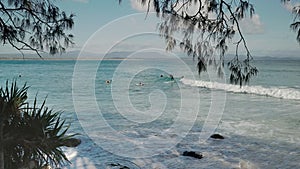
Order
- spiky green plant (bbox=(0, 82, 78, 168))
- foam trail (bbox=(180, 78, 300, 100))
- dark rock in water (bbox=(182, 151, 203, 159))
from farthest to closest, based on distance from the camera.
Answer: foam trail (bbox=(180, 78, 300, 100))
dark rock in water (bbox=(182, 151, 203, 159))
spiky green plant (bbox=(0, 82, 78, 168))

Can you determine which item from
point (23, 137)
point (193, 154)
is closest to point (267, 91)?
point (193, 154)

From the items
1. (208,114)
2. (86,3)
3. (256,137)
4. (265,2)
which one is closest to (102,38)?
(86,3)

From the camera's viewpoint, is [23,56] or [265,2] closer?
[265,2]

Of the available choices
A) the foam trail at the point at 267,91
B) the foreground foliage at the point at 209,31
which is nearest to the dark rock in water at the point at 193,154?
the foreground foliage at the point at 209,31

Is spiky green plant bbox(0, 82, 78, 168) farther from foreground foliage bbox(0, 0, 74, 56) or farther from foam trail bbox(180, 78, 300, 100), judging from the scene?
foam trail bbox(180, 78, 300, 100)

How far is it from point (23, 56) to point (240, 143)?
227 inches

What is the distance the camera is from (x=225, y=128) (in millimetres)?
8945

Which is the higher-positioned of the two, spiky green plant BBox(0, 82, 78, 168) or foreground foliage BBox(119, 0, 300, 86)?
foreground foliage BBox(119, 0, 300, 86)

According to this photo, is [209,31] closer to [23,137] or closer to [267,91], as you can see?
[23,137]

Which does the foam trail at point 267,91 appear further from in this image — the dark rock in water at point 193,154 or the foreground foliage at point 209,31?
the foreground foliage at point 209,31

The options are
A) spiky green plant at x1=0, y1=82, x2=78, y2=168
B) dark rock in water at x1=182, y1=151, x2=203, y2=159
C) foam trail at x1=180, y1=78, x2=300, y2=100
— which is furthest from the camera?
foam trail at x1=180, y1=78, x2=300, y2=100

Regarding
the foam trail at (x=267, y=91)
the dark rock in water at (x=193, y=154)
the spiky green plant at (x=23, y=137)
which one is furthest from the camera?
the foam trail at (x=267, y=91)

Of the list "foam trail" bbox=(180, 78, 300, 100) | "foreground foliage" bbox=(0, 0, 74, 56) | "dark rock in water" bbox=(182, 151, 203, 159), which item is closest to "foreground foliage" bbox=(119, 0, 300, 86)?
"foreground foliage" bbox=(0, 0, 74, 56)

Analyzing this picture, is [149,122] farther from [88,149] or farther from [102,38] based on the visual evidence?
[102,38]
